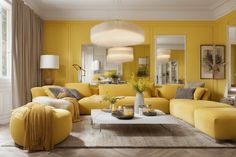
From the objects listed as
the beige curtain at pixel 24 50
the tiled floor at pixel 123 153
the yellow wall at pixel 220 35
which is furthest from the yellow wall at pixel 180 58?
the tiled floor at pixel 123 153

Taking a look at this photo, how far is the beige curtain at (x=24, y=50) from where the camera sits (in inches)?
216

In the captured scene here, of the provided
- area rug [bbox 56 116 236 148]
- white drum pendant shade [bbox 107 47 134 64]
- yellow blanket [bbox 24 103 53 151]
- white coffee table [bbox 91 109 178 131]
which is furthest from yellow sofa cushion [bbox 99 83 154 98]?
yellow blanket [bbox 24 103 53 151]

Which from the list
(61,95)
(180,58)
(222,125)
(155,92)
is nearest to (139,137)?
(222,125)

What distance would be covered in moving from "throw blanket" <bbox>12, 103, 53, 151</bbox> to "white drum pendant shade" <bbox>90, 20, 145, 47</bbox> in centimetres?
209

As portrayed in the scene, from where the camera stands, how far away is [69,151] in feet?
10.9

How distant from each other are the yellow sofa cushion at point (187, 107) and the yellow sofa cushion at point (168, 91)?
0.65 meters

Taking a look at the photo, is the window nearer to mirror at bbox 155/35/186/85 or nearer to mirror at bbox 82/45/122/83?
mirror at bbox 82/45/122/83

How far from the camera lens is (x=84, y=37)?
7.41 m

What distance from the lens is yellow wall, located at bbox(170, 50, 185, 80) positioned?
7.47m

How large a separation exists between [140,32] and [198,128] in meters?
2.09

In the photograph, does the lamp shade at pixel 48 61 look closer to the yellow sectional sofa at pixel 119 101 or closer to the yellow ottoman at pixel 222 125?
the yellow sectional sofa at pixel 119 101

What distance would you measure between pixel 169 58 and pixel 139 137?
3.93m

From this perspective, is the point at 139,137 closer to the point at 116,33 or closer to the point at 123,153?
the point at 123,153

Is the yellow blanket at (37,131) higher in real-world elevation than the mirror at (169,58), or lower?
lower
